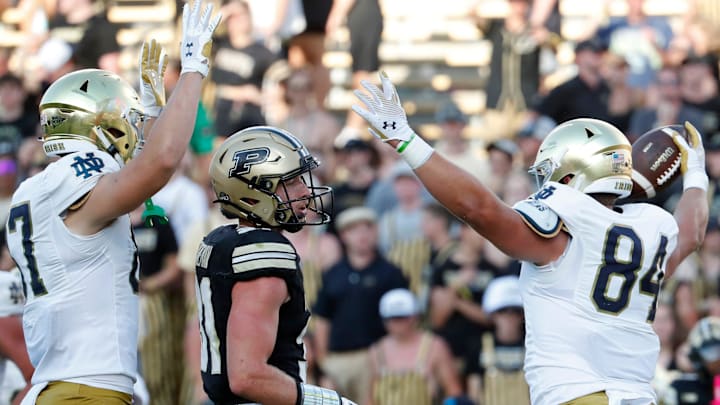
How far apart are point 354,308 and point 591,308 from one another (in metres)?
4.91

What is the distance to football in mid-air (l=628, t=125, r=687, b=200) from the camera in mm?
6617

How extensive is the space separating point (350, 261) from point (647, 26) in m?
4.61

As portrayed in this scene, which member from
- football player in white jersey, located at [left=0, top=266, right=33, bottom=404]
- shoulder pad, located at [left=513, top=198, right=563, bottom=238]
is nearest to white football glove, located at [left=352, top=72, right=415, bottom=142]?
shoulder pad, located at [left=513, top=198, right=563, bottom=238]

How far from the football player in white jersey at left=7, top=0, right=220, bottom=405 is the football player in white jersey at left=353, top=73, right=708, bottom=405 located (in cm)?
82

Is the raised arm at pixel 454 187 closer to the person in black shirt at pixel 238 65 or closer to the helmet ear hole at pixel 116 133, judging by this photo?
the helmet ear hole at pixel 116 133

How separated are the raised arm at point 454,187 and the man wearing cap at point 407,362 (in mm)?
4570

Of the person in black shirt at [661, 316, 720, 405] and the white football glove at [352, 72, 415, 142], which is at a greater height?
the white football glove at [352, 72, 415, 142]

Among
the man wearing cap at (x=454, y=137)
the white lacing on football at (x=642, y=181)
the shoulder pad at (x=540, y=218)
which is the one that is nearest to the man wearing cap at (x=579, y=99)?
the man wearing cap at (x=454, y=137)

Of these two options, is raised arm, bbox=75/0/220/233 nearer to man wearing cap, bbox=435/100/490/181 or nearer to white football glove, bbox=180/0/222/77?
white football glove, bbox=180/0/222/77

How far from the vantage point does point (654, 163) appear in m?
6.64

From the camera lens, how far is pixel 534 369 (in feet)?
19.7

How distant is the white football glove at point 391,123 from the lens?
5820 mm

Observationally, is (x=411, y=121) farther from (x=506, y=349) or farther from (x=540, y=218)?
(x=540, y=218)

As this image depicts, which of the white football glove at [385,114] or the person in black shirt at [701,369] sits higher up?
the white football glove at [385,114]
